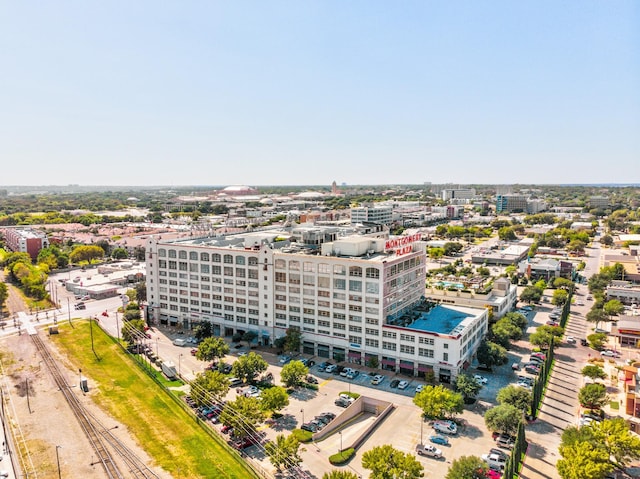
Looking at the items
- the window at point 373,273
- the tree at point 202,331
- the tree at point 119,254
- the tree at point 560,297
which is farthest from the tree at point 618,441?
the tree at point 119,254

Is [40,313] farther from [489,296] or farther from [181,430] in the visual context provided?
[489,296]

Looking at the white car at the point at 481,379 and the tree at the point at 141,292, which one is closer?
the white car at the point at 481,379

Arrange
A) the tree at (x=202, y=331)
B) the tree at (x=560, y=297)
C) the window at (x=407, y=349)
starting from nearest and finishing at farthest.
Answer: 1. the window at (x=407, y=349)
2. the tree at (x=202, y=331)
3. the tree at (x=560, y=297)

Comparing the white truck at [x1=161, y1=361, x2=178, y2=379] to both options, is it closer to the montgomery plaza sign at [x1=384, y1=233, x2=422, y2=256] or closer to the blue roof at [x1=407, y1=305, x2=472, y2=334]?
the blue roof at [x1=407, y1=305, x2=472, y2=334]

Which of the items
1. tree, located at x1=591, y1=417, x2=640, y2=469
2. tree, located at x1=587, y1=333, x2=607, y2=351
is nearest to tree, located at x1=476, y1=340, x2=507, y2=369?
tree, located at x1=587, y1=333, x2=607, y2=351

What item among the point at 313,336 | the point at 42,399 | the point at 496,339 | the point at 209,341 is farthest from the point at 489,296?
the point at 42,399

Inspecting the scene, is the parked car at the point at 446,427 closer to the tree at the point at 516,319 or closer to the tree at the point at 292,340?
the tree at the point at 292,340

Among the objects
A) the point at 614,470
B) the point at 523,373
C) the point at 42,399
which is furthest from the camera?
the point at 523,373

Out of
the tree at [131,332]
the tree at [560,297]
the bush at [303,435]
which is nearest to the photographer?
the bush at [303,435]

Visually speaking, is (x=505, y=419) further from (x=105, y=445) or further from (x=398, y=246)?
(x=105, y=445)
